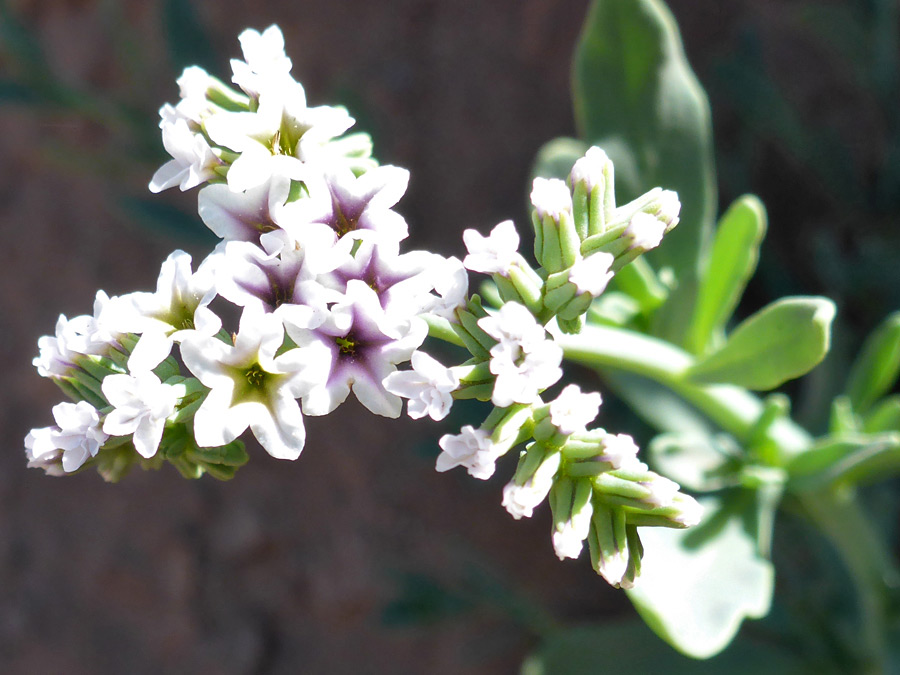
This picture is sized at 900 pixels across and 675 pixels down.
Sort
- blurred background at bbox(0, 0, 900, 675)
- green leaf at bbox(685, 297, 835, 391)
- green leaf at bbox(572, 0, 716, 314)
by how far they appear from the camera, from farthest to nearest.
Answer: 1. blurred background at bbox(0, 0, 900, 675)
2. green leaf at bbox(572, 0, 716, 314)
3. green leaf at bbox(685, 297, 835, 391)

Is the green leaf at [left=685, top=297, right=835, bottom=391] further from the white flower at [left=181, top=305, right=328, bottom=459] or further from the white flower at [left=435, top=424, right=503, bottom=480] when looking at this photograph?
the white flower at [left=181, top=305, right=328, bottom=459]

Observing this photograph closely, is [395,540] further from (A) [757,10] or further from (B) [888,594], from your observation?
(A) [757,10]

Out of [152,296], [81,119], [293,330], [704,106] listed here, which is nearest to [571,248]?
[293,330]

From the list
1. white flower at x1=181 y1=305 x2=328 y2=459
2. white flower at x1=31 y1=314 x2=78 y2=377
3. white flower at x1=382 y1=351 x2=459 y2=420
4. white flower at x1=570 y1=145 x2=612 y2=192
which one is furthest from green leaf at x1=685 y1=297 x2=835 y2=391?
white flower at x1=31 y1=314 x2=78 y2=377

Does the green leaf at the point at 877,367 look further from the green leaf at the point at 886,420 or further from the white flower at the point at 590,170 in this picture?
the white flower at the point at 590,170

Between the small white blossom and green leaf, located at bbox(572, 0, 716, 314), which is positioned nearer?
the small white blossom

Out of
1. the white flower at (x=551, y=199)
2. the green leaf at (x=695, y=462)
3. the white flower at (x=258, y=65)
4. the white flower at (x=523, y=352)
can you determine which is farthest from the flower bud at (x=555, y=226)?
the green leaf at (x=695, y=462)

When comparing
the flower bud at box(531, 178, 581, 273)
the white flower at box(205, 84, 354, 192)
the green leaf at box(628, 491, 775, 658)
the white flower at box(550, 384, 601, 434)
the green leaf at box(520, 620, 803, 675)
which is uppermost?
the white flower at box(205, 84, 354, 192)

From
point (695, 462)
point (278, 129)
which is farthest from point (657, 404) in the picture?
point (278, 129)
